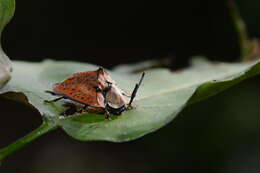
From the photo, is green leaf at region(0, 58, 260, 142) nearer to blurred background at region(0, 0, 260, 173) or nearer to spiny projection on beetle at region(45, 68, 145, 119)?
spiny projection on beetle at region(45, 68, 145, 119)

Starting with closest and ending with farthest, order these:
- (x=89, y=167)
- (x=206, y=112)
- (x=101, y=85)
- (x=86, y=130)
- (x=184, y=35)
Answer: (x=86, y=130), (x=101, y=85), (x=206, y=112), (x=184, y=35), (x=89, y=167)

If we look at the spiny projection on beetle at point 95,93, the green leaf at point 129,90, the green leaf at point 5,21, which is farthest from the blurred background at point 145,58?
the green leaf at point 5,21

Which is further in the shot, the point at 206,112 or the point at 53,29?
the point at 53,29

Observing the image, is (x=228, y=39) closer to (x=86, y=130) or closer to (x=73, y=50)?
(x=73, y=50)

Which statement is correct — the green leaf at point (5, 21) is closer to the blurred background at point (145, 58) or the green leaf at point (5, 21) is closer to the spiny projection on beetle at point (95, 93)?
the spiny projection on beetle at point (95, 93)

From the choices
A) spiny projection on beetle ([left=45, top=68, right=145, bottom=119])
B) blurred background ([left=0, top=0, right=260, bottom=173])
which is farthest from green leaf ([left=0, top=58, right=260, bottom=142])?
blurred background ([left=0, top=0, right=260, bottom=173])

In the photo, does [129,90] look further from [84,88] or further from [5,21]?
[5,21]

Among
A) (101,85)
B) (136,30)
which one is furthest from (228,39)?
(101,85)
